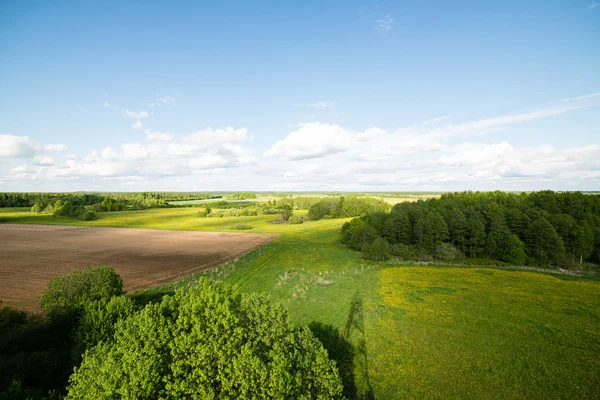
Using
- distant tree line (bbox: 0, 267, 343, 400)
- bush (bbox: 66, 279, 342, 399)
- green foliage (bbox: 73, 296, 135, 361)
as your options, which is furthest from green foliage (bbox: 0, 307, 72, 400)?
bush (bbox: 66, 279, 342, 399)

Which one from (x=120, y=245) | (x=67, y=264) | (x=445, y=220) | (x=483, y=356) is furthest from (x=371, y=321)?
(x=120, y=245)

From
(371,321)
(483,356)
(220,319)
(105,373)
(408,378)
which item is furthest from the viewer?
(371,321)

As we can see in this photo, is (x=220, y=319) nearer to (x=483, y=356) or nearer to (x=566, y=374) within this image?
(x=483, y=356)

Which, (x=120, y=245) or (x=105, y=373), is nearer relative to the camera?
(x=105, y=373)

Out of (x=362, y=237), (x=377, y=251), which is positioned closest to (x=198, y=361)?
(x=377, y=251)

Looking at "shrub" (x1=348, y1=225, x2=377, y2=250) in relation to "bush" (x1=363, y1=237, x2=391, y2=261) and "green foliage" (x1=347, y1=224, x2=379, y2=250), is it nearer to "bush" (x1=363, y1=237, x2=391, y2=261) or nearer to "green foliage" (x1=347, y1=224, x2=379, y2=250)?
"green foliage" (x1=347, y1=224, x2=379, y2=250)
